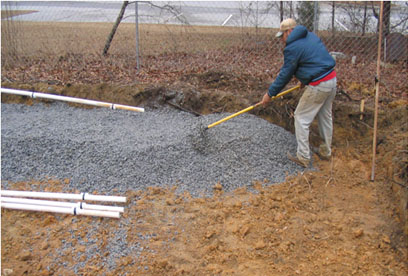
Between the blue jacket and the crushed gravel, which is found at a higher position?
the blue jacket

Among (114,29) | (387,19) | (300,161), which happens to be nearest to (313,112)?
(300,161)

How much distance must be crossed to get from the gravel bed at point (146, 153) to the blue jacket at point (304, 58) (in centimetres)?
105

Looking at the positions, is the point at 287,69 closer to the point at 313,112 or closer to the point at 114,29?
the point at 313,112

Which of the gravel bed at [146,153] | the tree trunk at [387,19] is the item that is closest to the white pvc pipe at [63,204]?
the gravel bed at [146,153]

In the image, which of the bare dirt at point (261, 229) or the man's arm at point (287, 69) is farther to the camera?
the man's arm at point (287, 69)

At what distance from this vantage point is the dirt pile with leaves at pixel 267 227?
3334mm

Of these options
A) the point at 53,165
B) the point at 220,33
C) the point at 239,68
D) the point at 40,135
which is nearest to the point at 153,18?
the point at 220,33

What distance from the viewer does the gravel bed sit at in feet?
14.7

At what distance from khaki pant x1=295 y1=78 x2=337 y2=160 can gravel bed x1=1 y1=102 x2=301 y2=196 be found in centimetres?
34

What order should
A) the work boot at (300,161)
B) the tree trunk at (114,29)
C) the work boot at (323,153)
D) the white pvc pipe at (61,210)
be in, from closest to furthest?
the white pvc pipe at (61,210) → the work boot at (300,161) → the work boot at (323,153) → the tree trunk at (114,29)

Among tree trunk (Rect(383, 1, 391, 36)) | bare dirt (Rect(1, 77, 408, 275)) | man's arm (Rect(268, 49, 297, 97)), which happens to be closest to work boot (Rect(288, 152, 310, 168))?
bare dirt (Rect(1, 77, 408, 275))

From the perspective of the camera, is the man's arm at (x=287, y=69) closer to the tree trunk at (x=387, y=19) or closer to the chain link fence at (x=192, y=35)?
the chain link fence at (x=192, y=35)

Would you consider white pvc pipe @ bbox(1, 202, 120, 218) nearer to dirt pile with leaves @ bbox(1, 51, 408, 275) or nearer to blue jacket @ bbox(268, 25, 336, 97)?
Answer: dirt pile with leaves @ bbox(1, 51, 408, 275)

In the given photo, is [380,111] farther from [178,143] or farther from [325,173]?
[178,143]
